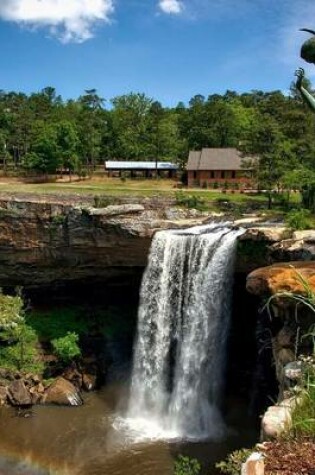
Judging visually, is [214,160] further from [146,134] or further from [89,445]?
[89,445]

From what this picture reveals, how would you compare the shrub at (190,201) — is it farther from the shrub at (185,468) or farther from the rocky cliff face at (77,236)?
the shrub at (185,468)

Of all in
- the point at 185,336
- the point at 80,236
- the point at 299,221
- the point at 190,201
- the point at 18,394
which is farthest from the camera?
the point at 190,201

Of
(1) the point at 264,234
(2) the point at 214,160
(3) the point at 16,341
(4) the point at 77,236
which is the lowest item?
(3) the point at 16,341

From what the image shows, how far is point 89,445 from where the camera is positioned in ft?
61.5

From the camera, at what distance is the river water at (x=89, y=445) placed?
17.2 meters

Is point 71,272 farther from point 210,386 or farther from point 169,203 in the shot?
point 210,386

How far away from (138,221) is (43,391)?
8.31 m

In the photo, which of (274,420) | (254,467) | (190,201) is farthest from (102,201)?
(254,467)

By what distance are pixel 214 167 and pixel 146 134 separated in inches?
528

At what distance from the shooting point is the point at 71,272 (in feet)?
89.4

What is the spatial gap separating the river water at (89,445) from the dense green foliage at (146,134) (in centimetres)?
1347

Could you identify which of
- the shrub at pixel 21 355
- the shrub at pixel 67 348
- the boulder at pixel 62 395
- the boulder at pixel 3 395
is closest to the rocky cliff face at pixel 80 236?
the shrub at pixel 21 355

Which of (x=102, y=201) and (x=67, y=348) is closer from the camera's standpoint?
(x=67, y=348)

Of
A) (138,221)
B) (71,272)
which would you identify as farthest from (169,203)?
(71,272)
